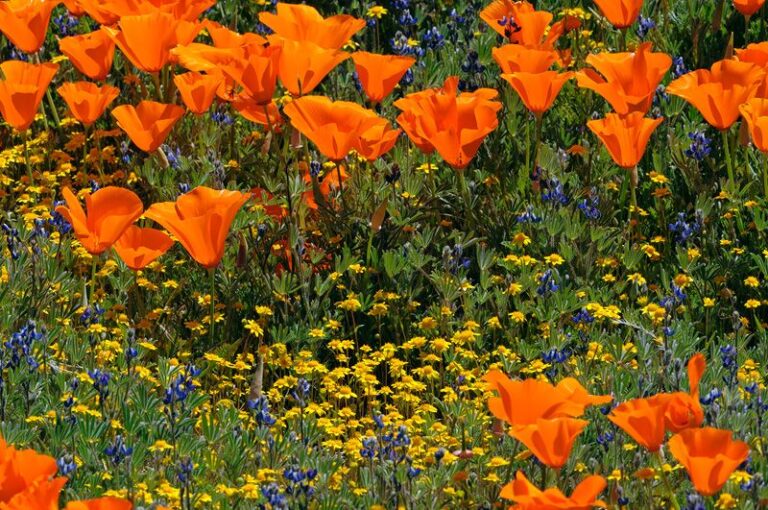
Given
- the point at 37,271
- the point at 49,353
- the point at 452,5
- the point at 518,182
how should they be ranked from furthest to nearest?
the point at 452,5 → the point at 518,182 → the point at 37,271 → the point at 49,353

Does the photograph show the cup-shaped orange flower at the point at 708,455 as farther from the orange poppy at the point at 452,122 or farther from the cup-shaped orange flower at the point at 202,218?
the orange poppy at the point at 452,122

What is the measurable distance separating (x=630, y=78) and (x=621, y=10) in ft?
1.79

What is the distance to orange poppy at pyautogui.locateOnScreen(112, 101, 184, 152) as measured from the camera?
180 inches

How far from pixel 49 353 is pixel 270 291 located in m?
0.74

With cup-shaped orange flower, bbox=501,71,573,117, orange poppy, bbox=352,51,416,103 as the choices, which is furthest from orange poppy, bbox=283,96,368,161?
cup-shaped orange flower, bbox=501,71,573,117

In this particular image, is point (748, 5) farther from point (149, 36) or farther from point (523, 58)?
point (149, 36)

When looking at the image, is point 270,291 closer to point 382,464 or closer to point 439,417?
point 439,417

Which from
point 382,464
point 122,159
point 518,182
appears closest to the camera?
point 382,464

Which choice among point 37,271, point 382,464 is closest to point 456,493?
point 382,464

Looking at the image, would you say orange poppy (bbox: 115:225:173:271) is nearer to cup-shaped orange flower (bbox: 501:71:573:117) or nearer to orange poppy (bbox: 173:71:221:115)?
orange poppy (bbox: 173:71:221:115)

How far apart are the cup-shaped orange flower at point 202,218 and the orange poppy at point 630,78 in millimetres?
1262

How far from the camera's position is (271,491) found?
119 inches

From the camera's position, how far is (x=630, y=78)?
4574 millimetres

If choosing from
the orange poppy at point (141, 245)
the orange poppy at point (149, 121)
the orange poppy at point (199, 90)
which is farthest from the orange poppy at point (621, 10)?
the orange poppy at point (141, 245)
